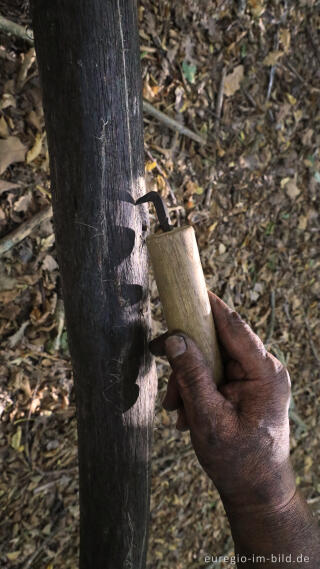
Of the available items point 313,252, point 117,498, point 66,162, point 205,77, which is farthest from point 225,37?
point 117,498

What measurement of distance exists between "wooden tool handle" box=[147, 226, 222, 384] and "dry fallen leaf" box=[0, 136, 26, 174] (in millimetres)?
999

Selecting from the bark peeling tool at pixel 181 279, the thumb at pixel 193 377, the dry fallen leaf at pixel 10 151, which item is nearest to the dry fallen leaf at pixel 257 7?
the dry fallen leaf at pixel 10 151

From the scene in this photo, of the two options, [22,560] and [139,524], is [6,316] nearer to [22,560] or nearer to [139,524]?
[139,524]

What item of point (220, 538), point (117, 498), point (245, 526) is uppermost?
point (117, 498)

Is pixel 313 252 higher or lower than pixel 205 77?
lower

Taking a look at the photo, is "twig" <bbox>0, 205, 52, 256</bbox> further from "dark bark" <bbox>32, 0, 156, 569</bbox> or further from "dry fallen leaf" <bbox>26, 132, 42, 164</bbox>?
"dark bark" <bbox>32, 0, 156, 569</bbox>

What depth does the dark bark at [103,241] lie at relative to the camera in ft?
3.25

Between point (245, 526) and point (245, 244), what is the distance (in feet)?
6.04

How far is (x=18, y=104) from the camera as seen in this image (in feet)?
5.82

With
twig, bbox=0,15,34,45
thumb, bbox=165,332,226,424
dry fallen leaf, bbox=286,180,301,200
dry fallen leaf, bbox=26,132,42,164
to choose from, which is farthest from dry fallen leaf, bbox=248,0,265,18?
thumb, bbox=165,332,226,424

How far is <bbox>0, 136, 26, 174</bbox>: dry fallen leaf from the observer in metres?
1.74

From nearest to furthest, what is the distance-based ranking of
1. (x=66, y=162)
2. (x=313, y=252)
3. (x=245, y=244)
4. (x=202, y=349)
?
(x=66, y=162) → (x=202, y=349) → (x=245, y=244) → (x=313, y=252)

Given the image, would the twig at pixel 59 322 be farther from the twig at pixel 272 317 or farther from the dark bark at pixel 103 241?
the twig at pixel 272 317

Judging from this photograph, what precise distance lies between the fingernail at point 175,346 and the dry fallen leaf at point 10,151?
3.74 ft
